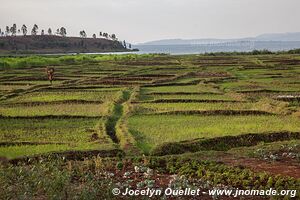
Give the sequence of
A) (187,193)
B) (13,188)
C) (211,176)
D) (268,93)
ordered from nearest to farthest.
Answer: (13,188)
(187,193)
(211,176)
(268,93)

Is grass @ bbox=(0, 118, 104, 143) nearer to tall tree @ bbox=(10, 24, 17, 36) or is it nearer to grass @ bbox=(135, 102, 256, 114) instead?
grass @ bbox=(135, 102, 256, 114)

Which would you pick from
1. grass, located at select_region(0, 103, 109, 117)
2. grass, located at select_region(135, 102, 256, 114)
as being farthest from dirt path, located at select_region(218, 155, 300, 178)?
grass, located at select_region(0, 103, 109, 117)

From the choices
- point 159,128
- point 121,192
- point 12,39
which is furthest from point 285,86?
point 12,39

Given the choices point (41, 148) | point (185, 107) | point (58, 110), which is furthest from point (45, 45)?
point (41, 148)

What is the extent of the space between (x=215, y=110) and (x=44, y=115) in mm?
7835

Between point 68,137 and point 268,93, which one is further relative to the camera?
point 268,93

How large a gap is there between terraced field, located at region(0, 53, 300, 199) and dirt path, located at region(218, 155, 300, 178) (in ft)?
0.08

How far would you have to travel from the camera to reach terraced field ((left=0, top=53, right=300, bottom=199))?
1123cm

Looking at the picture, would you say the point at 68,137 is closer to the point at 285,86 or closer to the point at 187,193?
the point at 187,193

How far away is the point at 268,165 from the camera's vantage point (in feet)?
35.0

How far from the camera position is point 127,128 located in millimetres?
16625

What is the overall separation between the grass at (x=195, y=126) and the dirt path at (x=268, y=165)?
3.35 m

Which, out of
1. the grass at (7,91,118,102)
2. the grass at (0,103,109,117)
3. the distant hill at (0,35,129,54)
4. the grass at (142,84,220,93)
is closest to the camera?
the grass at (0,103,109,117)

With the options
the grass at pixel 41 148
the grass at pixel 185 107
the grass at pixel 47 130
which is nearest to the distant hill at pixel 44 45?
the grass at pixel 185 107
